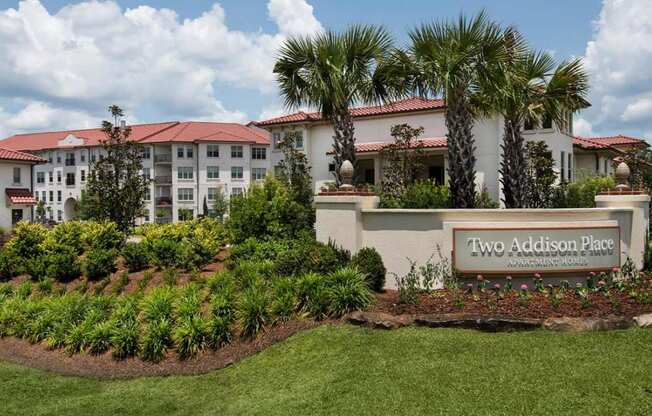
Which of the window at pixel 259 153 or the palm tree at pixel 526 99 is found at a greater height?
the window at pixel 259 153

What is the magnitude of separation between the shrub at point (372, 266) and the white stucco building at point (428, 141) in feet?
40.3

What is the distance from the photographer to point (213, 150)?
66500 millimetres

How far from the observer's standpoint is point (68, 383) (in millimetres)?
9508

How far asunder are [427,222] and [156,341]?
20.4 ft

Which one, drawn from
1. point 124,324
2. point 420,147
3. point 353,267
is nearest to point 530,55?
point 420,147

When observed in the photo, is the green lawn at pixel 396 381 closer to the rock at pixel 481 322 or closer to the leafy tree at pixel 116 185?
the rock at pixel 481 322

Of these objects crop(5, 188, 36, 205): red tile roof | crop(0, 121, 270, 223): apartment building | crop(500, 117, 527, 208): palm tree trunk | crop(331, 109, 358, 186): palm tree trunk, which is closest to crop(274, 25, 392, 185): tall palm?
crop(331, 109, 358, 186): palm tree trunk

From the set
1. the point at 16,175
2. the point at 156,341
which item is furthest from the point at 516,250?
the point at 16,175

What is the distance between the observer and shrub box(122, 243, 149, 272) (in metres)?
16.5

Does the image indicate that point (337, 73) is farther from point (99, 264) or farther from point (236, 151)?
point (236, 151)

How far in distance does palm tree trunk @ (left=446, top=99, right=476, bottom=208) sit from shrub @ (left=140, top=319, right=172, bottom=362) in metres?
9.26

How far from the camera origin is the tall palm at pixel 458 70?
50.4ft

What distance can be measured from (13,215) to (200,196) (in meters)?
28.0

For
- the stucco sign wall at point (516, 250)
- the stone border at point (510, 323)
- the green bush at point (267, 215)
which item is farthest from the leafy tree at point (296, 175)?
the stone border at point (510, 323)
